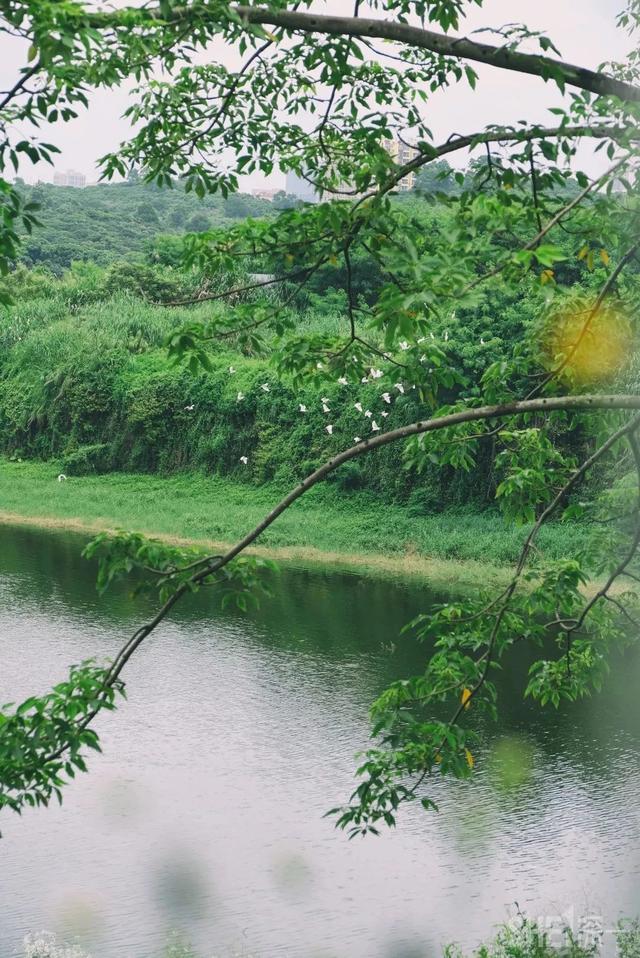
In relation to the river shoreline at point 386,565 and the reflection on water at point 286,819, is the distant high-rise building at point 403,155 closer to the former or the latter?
the reflection on water at point 286,819

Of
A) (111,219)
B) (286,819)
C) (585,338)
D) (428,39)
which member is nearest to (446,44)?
(428,39)

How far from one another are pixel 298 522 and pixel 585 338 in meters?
9.60

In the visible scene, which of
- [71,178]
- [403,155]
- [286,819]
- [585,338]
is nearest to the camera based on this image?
[585,338]

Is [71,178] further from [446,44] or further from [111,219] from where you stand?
[446,44]

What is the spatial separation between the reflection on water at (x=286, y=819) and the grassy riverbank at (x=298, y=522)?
2576 millimetres

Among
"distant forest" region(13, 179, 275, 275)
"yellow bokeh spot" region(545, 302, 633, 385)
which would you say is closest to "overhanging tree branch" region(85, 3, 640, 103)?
"yellow bokeh spot" region(545, 302, 633, 385)

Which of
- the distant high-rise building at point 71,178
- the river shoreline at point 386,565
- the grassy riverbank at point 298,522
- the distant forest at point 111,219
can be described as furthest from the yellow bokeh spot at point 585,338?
the distant high-rise building at point 71,178

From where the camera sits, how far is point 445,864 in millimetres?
6000

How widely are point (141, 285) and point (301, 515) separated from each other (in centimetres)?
Result: 774

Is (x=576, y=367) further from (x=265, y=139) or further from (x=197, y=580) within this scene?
(x=197, y=580)

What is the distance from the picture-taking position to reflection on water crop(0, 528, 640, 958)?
542 centimetres

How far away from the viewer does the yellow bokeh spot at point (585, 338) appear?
4.31m

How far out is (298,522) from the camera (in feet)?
44.8

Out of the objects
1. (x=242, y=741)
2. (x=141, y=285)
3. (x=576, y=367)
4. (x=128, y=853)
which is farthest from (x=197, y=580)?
(x=141, y=285)
